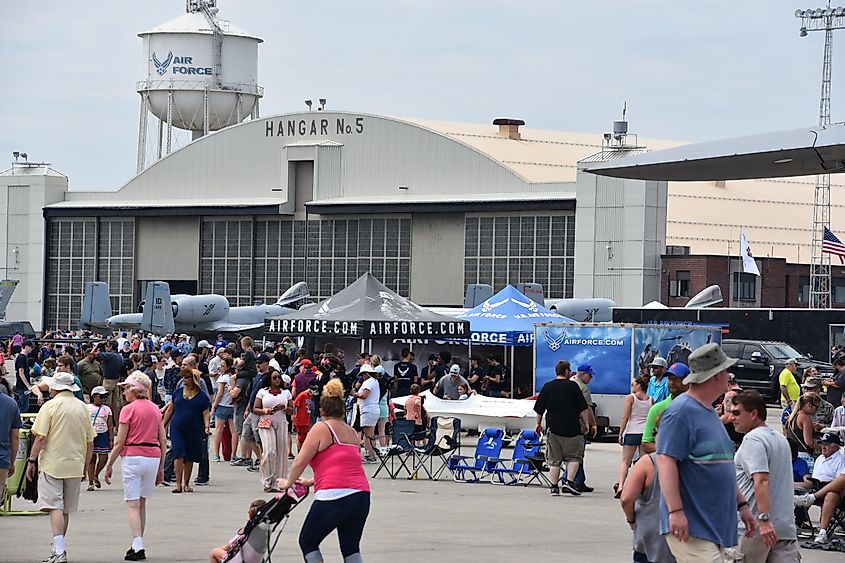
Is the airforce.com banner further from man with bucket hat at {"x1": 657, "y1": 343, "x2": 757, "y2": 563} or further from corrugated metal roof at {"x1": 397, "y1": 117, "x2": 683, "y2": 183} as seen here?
corrugated metal roof at {"x1": 397, "y1": 117, "x2": 683, "y2": 183}

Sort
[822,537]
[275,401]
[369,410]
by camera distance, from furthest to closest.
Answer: [369,410] < [275,401] < [822,537]

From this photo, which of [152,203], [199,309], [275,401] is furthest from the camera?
[152,203]

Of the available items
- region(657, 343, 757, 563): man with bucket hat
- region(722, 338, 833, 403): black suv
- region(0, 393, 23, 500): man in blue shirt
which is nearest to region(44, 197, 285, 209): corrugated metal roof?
region(722, 338, 833, 403): black suv

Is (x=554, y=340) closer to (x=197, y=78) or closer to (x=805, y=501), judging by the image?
(x=805, y=501)

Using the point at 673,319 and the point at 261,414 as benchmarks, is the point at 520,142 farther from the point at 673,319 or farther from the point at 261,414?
the point at 261,414

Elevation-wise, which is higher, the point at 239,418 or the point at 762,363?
the point at 762,363

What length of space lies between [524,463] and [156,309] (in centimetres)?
3004

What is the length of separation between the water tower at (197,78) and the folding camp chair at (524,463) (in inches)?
2028

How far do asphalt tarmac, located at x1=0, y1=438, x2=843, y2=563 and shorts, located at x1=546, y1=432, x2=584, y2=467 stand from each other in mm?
461

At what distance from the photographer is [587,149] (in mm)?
69000

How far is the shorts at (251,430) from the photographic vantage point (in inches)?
759

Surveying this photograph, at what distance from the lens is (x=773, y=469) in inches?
325

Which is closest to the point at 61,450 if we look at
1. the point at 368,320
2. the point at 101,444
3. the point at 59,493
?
the point at 59,493

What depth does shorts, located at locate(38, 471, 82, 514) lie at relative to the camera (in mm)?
11125
